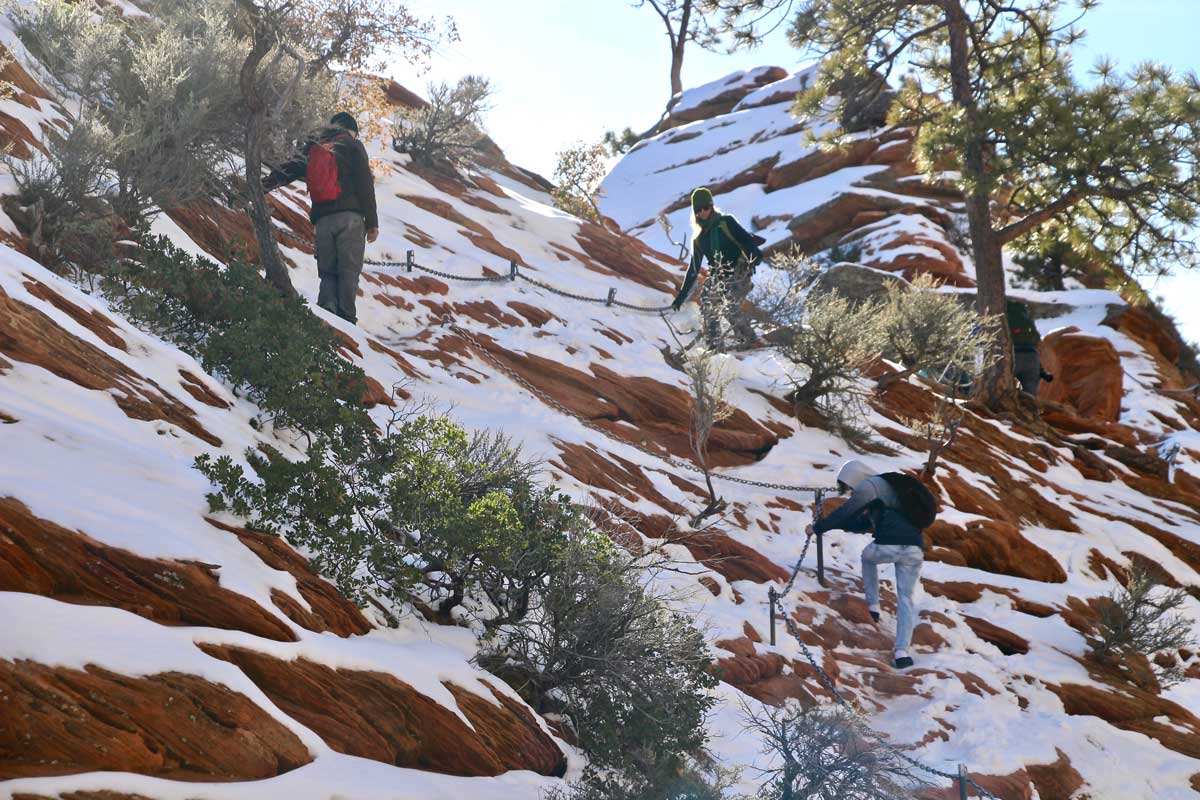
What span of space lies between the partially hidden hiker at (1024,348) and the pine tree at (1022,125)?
3.33 ft

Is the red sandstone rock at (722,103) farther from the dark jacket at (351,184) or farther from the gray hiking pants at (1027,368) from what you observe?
the dark jacket at (351,184)

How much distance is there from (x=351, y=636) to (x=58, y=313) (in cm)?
218

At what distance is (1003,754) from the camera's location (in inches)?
236

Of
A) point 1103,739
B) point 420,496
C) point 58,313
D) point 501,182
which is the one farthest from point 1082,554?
point 501,182

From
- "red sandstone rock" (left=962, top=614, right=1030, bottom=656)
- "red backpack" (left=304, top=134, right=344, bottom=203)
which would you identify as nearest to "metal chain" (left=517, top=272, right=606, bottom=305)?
"red backpack" (left=304, top=134, right=344, bottom=203)

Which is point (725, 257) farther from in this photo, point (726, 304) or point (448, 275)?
point (448, 275)

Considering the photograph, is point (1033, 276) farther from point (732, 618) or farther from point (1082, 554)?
point (732, 618)

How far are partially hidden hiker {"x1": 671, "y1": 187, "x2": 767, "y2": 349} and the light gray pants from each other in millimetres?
4786

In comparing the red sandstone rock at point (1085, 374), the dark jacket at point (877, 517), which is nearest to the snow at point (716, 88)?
the red sandstone rock at point (1085, 374)

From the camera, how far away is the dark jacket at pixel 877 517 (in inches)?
283

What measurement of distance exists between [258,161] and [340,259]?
1.13 meters

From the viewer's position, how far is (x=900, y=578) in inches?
283

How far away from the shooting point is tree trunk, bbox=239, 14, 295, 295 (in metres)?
8.38

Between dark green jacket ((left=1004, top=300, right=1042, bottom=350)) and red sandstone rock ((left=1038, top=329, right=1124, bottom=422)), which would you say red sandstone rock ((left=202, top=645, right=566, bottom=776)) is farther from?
red sandstone rock ((left=1038, top=329, right=1124, bottom=422))
